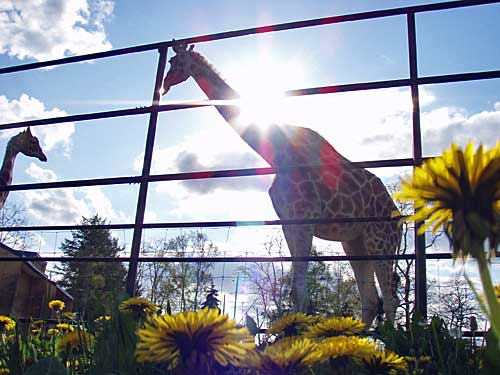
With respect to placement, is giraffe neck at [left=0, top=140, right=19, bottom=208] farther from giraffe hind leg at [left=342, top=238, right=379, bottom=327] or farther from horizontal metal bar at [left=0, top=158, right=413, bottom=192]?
giraffe hind leg at [left=342, top=238, right=379, bottom=327]

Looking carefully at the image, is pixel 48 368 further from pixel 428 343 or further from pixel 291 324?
pixel 428 343

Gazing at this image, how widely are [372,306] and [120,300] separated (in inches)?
142

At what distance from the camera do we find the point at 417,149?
248 centimetres

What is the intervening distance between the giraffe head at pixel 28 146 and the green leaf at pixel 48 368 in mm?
8871

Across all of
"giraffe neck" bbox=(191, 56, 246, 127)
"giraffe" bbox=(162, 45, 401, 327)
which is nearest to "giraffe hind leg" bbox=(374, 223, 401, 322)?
"giraffe" bbox=(162, 45, 401, 327)

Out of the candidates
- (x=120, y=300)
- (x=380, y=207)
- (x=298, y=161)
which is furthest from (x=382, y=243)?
(x=120, y=300)

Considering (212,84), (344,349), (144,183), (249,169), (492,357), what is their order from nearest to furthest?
(344,349) → (492,357) → (249,169) → (144,183) → (212,84)

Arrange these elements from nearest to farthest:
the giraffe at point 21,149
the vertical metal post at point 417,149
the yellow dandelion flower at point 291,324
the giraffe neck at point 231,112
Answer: the yellow dandelion flower at point 291,324, the vertical metal post at point 417,149, the giraffe neck at point 231,112, the giraffe at point 21,149

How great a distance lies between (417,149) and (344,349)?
6.48ft

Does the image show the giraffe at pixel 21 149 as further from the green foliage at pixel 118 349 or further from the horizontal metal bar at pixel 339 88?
the green foliage at pixel 118 349

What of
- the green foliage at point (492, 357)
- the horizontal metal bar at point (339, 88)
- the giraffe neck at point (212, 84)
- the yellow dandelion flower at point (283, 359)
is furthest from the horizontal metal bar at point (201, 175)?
the giraffe neck at point (212, 84)

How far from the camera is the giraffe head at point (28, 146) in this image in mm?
9109

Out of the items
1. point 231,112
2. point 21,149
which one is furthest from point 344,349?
point 21,149

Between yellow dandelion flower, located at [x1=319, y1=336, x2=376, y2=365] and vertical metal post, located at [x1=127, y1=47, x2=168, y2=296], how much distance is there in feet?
6.40
